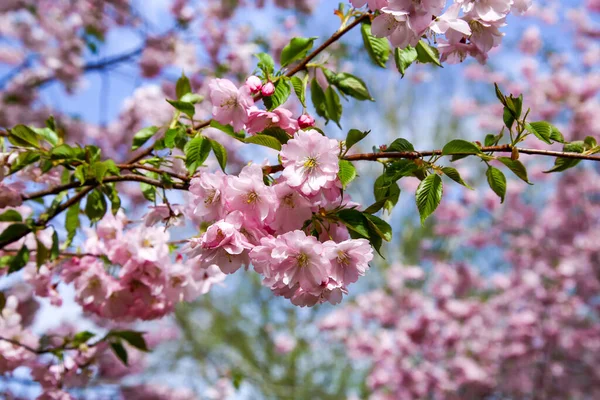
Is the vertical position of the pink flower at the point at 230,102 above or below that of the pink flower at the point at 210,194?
above

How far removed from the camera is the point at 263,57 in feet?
3.74

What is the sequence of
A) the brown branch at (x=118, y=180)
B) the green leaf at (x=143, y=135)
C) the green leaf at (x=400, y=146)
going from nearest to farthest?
the green leaf at (x=400, y=146), the brown branch at (x=118, y=180), the green leaf at (x=143, y=135)

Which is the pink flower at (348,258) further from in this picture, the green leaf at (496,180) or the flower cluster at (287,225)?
the green leaf at (496,180)

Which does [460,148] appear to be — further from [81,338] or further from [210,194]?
[81,338]

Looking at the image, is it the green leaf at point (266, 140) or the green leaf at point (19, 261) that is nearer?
the green leaf at point (266, 140)

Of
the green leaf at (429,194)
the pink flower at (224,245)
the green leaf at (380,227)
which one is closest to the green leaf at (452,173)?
the green leaf at (429,194)

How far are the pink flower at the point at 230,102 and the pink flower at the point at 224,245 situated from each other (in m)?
0.20

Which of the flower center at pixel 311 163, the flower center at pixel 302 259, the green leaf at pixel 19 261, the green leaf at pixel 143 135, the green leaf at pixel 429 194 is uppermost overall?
the green leaf at pixel 143 135

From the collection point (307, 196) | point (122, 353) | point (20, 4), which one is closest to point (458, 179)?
point (307, 196)

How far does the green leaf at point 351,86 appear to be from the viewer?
48.8 inches

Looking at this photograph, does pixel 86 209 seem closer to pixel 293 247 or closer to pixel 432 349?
pixel 293 247

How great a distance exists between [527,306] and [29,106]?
5.29 m

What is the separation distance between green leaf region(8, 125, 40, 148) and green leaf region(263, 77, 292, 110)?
1.82 ft

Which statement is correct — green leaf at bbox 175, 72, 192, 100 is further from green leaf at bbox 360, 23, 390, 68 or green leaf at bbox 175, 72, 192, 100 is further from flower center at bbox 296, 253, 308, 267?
flower center at bbox 296, 253, 308, 267
